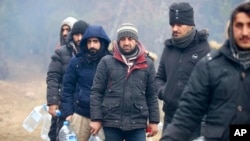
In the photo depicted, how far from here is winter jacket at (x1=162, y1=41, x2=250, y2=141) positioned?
3141mm

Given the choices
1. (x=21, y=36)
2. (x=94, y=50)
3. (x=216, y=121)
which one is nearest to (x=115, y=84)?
(x=94, y=50)

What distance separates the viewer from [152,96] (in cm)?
554

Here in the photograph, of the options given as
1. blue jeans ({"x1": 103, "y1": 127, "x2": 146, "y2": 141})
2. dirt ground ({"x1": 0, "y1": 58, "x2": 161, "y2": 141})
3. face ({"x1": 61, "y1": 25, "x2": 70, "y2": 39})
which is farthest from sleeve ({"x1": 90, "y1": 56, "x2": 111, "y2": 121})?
dirt ground ({"x1": 0, "y1": 58, "x2": 161, "y2": 141})

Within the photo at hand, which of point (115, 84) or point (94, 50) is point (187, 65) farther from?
point (94, 50)

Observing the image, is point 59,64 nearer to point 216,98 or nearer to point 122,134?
point 122,134

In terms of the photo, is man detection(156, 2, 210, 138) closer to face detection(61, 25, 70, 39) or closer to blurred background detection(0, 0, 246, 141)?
face detection(61, 25, 70, 39)

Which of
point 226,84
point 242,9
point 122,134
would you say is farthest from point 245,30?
point 122,134

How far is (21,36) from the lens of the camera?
22516 mm

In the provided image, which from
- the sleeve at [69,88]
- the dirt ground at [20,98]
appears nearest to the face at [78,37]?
the sleeve at [69,88]

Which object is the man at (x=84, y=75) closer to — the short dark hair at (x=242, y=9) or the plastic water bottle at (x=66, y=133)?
the plastic water bottle at (x=66, y=133)

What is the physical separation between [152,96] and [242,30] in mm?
2502

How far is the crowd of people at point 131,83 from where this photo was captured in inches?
131

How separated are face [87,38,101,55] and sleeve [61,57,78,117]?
247mm

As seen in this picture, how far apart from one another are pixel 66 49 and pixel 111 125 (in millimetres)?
1639
